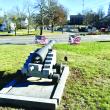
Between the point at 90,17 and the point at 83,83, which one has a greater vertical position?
the point at 90,17

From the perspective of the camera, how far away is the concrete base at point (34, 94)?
6523 millimetres

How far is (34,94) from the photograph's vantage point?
7215 millimetres

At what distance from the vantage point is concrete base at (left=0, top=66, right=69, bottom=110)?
6523mm

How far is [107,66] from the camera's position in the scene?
11266 millimetres

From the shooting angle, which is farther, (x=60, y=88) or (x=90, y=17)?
(x=90, y=17)

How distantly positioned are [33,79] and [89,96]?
200 centimetres

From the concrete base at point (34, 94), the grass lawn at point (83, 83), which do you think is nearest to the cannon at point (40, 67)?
the concrete base at point (34, 94)

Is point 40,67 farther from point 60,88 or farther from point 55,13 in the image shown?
point 55,13

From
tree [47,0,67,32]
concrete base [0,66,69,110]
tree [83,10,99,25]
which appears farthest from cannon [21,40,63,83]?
tree [83,10,99,25]

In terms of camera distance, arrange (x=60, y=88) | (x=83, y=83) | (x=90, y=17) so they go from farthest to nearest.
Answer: (x=90, y=17)
(x=83, y=83)
(x=60, y=88)

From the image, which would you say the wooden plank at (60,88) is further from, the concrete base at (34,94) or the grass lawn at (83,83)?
the grass lawn at (83,83)

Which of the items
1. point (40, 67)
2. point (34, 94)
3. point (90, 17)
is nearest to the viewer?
point (34, 94)

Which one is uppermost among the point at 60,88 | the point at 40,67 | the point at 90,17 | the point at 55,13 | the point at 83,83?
the point at 55,13

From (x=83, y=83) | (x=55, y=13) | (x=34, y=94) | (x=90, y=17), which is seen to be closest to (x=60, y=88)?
(x=34, y=94)
